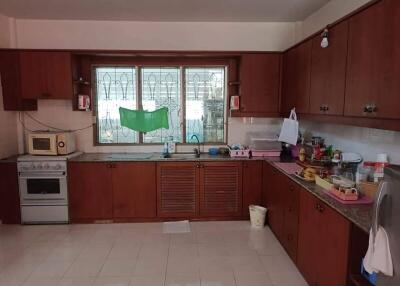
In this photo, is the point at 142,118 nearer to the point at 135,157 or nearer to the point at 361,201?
the point at 135,157

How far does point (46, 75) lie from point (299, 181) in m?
3.32

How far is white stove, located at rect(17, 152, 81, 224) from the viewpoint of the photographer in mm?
3752

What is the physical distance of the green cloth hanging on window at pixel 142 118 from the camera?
14.0 feet

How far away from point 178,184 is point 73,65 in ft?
6.81

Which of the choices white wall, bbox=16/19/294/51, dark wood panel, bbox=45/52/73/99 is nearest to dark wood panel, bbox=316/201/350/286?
white wall, bbox=16/19/294/51

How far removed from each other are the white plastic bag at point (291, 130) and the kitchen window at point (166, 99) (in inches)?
38.1

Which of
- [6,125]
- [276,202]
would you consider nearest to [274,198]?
[276,202]

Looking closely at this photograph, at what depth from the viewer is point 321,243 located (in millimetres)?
2248

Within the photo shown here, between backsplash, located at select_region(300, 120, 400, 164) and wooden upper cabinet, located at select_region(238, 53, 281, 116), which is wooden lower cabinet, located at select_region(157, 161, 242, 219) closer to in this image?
wooden upper cabinet, located at select_region(238, 53, 281, 116)

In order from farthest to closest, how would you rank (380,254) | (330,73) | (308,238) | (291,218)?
(291,218) < (330,73) < (308,238) < (380,254)

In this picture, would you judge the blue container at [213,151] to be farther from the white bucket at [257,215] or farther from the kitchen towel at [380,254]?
the kitchen towel at [380,254]

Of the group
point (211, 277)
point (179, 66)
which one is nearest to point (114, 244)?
point (211, 277)

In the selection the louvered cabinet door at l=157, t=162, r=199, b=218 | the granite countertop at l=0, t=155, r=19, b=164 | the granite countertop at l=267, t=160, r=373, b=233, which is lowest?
the louvered cabinet door at l=157, t=162, r=199, b=218

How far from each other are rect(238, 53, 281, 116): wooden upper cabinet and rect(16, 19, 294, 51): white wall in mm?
365
